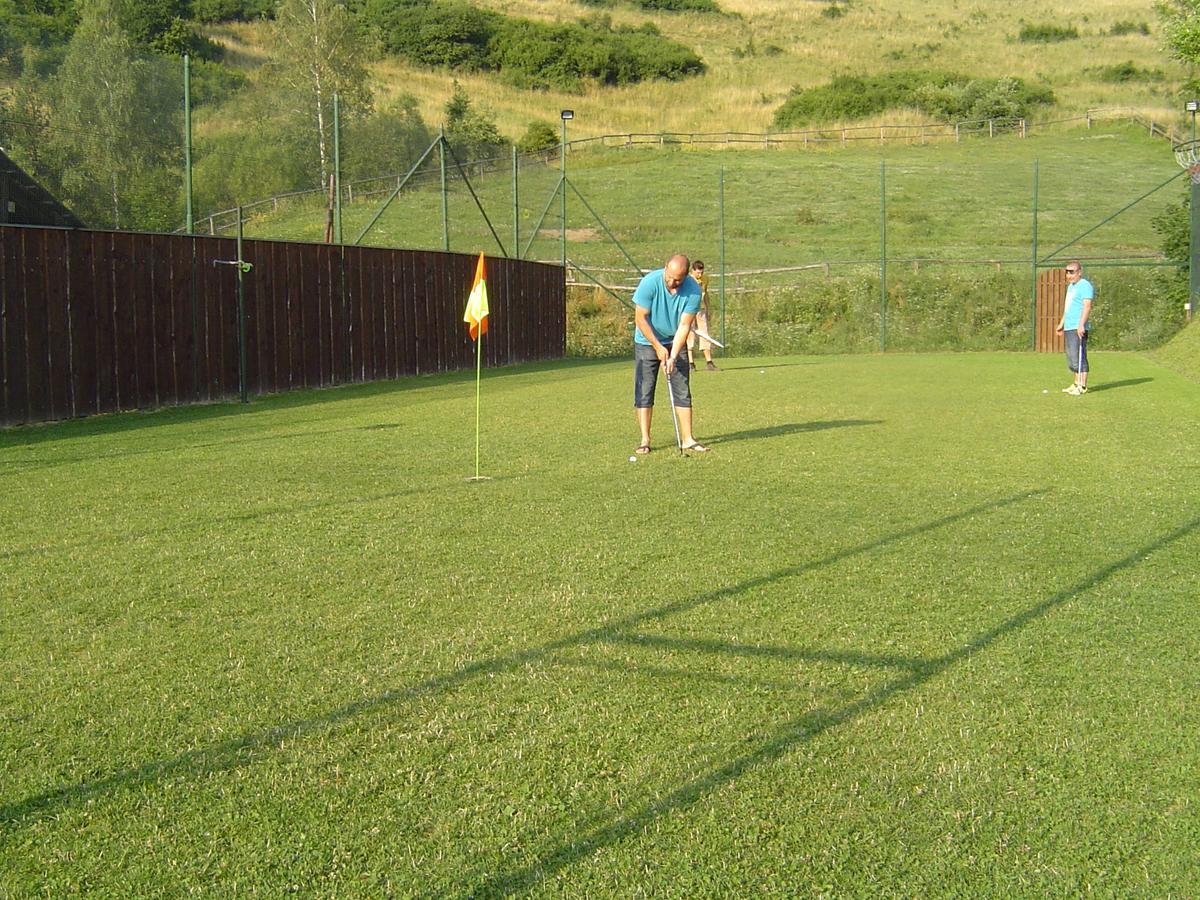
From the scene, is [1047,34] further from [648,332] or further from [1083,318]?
[648,332]

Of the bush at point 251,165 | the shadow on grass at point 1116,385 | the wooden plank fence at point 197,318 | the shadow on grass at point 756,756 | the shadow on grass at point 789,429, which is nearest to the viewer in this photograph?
the shadow on grass at point 756,756

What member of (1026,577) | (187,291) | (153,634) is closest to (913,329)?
(187,291)

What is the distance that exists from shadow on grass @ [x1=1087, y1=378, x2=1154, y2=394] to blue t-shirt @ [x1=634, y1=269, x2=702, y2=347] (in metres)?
8.63

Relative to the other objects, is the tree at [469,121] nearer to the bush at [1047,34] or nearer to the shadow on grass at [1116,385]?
the shadow on grass at [1116,385]

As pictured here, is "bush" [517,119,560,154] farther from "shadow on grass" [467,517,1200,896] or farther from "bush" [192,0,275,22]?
"shadow on grass" [467,517,1200,896]

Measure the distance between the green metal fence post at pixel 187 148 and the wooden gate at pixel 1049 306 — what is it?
868 inches

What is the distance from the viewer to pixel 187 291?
1781cm

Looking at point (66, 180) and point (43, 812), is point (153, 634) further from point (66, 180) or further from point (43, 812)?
point (66, 180)

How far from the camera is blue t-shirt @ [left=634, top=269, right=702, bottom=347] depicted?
11641mm

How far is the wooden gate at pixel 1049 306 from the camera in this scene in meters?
32.3

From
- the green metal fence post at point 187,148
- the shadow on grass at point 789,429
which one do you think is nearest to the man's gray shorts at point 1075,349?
the shadow on grass at point 789,429

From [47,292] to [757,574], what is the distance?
38.9 ft

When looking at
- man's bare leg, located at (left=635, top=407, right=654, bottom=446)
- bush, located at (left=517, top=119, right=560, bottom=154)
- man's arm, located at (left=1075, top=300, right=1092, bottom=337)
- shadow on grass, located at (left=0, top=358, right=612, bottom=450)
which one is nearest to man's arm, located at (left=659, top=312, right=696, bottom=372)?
man's bare leg, located at (left=635, top=407, right=654, bottom=446)

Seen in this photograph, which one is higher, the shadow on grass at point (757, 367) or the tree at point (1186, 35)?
the tree at point (1186, 35)
